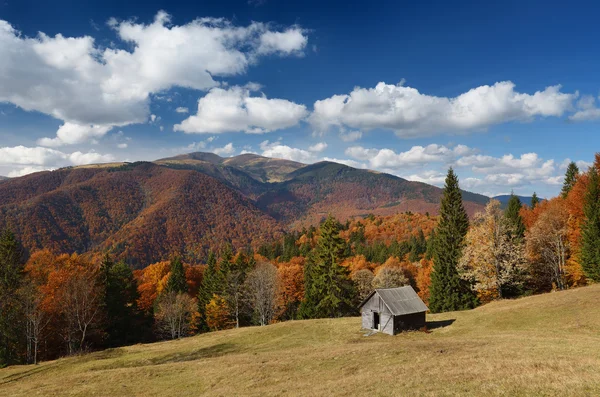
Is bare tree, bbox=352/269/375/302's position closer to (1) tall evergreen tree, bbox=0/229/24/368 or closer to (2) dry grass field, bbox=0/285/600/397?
(2) dry grass field, bbox=0/285/600/397

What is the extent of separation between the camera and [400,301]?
A: 4219cm

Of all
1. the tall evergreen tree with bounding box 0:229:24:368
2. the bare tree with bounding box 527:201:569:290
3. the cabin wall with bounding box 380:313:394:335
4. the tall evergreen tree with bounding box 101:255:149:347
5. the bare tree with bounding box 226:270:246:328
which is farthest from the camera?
the bare tree with bounding box 226:270:246:328

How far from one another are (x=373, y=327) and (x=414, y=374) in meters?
23.6

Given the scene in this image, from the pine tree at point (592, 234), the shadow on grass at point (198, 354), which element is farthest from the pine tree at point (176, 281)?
the pine tree at point (592, 234)

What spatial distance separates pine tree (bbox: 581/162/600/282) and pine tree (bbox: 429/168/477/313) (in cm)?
1565

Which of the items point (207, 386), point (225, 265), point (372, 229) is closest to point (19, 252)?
point (225, 265)

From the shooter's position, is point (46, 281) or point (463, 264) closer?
point (463, 264)

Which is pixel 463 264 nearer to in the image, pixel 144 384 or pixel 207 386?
pixel 207 386

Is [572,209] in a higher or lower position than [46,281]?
higher

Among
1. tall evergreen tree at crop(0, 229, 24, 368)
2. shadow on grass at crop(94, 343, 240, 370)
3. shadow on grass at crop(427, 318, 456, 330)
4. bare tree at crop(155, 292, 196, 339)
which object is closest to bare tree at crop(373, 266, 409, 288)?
shadow on grass at crop(427, 318, 456, 330)

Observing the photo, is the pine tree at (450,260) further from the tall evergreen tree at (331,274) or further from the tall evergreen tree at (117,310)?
the tall evergreen tree at (117,310)

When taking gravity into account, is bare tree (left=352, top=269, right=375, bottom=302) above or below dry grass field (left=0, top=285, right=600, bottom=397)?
below

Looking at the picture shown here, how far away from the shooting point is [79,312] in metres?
A: 54.4

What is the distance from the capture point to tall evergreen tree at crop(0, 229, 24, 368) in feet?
149
